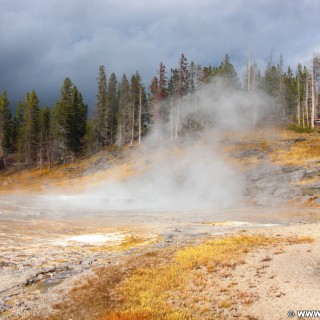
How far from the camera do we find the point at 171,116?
80.5 meters

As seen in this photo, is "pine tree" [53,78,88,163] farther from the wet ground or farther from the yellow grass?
the yellow grass

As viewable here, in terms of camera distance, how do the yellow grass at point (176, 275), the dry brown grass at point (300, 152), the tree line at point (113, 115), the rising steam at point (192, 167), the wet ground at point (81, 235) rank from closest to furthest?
the yellow grass at point (176, 275), the wet ground at point (81, 235), the rising steam at point (192, 167), the dry brown grass at point (300, 152), the tree line at point (113, 115)

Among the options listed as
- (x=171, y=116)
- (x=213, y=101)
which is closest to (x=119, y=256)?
(x=171, y=116)

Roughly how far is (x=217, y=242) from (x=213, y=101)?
68.8 meters

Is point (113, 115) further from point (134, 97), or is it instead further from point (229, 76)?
point (229, 76)

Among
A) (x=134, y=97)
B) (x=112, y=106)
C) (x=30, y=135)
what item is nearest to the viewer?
(x=134, y=97)

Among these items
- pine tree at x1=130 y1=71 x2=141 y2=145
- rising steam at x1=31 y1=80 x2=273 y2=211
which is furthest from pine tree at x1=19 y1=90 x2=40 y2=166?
rising steam at x1=31 y1=80 x2=273 y2=211

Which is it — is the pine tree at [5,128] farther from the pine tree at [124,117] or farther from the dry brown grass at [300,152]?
the dry brown grass at [300,152]

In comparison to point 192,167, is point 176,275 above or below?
below

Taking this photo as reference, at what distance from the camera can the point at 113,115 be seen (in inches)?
3755

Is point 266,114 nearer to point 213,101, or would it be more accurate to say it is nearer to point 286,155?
point 213,101

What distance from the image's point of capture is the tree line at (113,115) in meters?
81.2

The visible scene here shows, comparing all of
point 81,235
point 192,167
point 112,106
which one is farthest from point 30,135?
point 81,235

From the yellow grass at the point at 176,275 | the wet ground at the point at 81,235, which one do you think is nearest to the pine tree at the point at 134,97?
the wet ground at the point at 81,235
